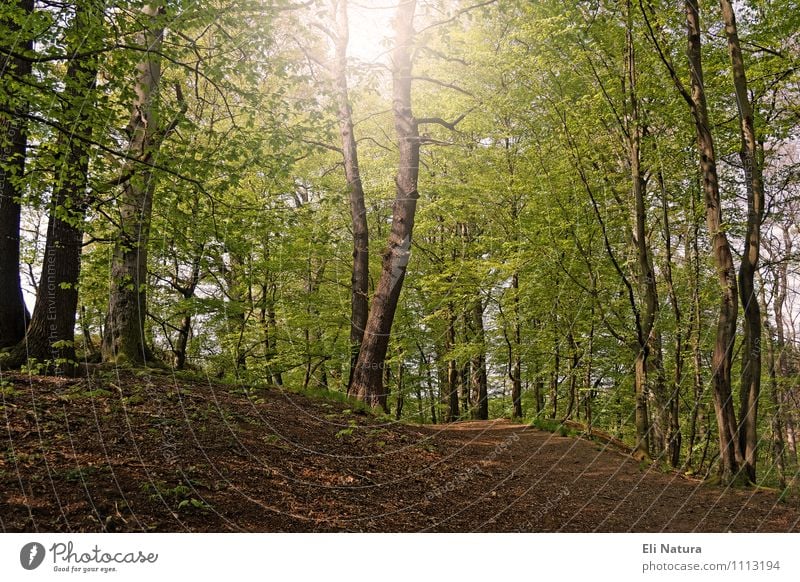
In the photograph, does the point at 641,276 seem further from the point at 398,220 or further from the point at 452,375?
the point at 452,375

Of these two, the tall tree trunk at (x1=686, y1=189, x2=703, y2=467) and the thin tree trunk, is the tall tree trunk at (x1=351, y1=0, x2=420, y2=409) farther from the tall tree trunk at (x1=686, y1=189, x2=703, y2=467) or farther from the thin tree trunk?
the tall tree trunk at (x1=686, y1=189, x2=703, y2=467)

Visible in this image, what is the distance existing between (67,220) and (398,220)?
3797mm

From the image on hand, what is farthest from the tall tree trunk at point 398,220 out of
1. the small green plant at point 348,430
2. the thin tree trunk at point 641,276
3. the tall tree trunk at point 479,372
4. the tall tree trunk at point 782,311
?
the tall tree trunk at point 479,372

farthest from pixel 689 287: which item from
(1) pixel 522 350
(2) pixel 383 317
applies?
(2) pixel 383 317

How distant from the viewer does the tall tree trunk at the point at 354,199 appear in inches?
281

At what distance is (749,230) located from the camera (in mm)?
6867

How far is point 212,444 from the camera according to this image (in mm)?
4762

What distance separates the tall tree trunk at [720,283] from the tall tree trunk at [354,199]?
4.66 meters

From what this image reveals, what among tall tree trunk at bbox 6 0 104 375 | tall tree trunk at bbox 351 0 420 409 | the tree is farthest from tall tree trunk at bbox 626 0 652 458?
tall tree trunk at bbox 6 0 104 375

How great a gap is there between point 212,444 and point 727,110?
9.58 metres

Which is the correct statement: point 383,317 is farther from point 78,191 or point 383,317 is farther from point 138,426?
point 78,191

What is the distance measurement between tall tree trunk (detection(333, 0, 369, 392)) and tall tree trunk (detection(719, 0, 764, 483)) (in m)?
5.06

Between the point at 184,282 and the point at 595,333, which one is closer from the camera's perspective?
the point at 184,282

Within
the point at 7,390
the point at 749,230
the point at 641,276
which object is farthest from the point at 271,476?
the point at 641,276
